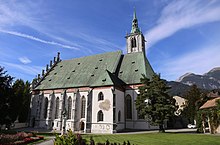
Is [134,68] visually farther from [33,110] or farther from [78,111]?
[33,110]

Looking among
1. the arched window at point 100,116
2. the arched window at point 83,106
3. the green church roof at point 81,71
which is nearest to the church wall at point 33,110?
the green church roof at point 81,71

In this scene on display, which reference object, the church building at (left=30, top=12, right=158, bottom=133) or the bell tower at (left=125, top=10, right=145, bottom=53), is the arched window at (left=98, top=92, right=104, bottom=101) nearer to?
the church building at (left=30, top=12, right=158, bottom=133)

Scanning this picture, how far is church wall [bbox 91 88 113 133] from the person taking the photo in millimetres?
31009

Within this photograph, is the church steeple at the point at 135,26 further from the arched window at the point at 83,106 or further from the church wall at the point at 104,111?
the arched window at the point at 83,106

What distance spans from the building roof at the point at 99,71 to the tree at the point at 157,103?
7136 mm

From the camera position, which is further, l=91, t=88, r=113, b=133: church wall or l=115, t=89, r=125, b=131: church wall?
l=115, t=89, r=125, b=131: church wall

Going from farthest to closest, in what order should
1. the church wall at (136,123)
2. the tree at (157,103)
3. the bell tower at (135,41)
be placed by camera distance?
the bell tower at (135,41)
the church wall at (136,123)
the tree at (157,103)

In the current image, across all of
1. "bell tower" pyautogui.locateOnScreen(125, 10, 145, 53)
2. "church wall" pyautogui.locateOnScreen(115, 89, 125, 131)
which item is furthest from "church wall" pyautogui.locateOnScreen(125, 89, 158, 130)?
"bell tower" pyautogui.locateOnScreen(125, 10, 145, 53)

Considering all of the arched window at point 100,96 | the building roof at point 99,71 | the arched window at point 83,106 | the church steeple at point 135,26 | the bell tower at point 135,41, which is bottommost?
the arched window at point 83,106

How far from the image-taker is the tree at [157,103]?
85.6ft

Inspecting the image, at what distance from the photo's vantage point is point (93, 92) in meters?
34.3

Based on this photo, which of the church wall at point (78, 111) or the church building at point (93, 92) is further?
the church wall at point (78, 111)

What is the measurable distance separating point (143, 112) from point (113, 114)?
5.96 meters

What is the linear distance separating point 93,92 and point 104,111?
4.51 m
